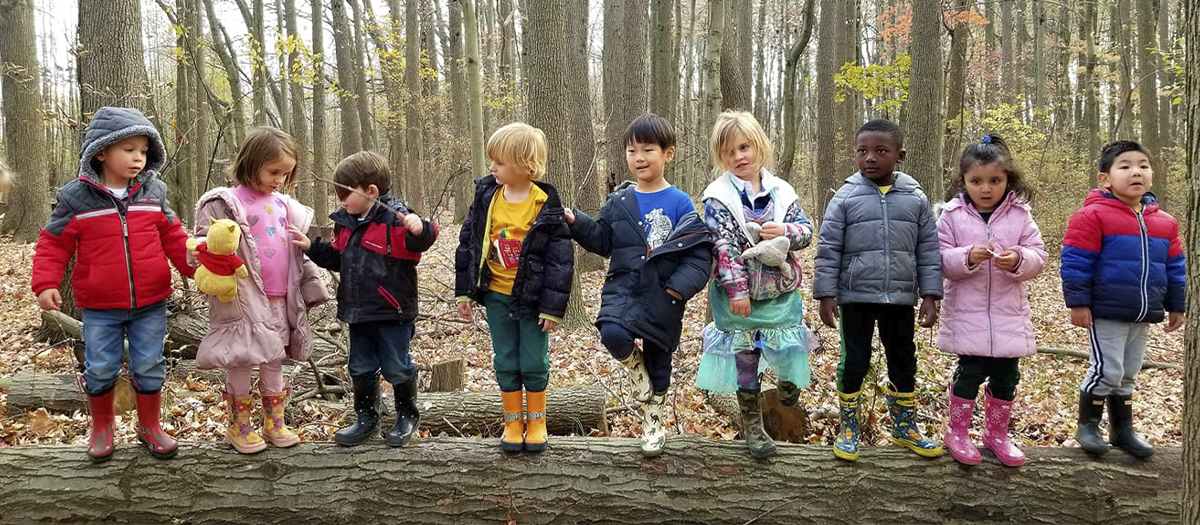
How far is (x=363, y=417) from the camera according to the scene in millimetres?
→ 3814

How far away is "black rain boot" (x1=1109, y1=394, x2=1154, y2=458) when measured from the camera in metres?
3.60

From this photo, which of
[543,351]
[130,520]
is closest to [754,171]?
[543,351]

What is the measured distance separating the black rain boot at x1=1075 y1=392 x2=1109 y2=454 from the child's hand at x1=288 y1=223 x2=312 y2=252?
4444 mm

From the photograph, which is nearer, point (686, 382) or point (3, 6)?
point (686, 382)

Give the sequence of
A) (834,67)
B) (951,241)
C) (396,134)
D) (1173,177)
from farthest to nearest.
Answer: (396,134) < (1173,177) < (834,67) < (951,241)

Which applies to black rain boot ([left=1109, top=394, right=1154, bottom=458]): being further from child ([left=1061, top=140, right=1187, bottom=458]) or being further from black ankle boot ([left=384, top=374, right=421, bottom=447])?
black ankle boot ([left=384, top=374, right=421, bottom=447])

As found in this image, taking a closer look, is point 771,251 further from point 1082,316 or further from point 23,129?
point 23,129

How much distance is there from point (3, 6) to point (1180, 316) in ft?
50.3

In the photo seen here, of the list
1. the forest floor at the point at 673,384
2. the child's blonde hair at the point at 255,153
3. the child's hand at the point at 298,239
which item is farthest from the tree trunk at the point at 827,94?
the child's blonde hair at the point at 255,153

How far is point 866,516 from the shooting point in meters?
3.44

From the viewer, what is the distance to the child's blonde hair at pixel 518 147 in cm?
340

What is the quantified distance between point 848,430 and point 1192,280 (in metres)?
1.65

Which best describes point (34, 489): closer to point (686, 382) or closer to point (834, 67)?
point (686, 382)

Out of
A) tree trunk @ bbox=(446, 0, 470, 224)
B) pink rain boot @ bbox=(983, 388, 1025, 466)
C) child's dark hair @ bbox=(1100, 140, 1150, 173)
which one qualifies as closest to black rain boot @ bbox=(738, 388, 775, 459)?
pink rain boot @ bbox=(983, 388, 1025, 466)
